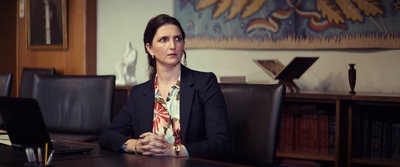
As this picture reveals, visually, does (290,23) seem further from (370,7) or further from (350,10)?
(370,7)

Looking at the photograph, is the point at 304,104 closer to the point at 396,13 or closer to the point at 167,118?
the point at 396,13

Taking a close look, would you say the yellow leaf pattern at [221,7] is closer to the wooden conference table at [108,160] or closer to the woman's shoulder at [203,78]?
the woman's shoulder at [203,78]

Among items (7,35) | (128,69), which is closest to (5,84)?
(128,69)

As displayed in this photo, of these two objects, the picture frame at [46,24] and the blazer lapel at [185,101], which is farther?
the picture frame at [46,24]

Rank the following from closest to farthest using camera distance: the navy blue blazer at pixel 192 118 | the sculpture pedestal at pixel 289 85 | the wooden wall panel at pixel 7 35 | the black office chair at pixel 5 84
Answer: the navy blue blazer at pixel 192 118 < the black office chair at pixel 5 84 < the sculpture pedestal at pixel 289 85 < the wooden wall panel at pixel 7 35

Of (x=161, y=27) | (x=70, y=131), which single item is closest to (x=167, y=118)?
(x=161, y=27)

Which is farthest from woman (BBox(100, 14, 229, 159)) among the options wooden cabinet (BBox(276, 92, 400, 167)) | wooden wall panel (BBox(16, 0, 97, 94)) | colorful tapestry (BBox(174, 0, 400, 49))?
wooden wall panel (BBox(16, 0, 97, 94))

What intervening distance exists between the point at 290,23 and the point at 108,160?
263 centimetres

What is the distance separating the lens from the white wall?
4023 millimetres

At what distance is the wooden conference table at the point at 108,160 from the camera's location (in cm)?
185

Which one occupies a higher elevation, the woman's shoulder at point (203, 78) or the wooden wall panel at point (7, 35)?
the wooden wall panel at point (7, 35)

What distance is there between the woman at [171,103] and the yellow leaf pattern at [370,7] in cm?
191

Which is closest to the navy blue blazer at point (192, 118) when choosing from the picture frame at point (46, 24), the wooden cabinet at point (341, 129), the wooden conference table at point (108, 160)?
the wooden conference table at point (108, 160)

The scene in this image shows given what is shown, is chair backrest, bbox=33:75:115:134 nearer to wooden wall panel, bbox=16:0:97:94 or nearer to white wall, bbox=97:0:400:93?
white wall, bbox=97:0:400:93
